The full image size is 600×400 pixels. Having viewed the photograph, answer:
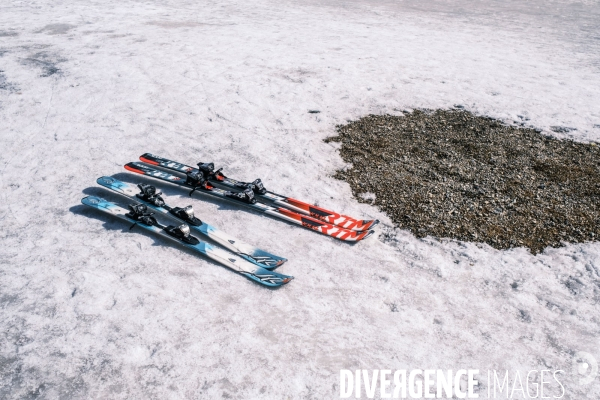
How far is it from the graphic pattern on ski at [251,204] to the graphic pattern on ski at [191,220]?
554 mm

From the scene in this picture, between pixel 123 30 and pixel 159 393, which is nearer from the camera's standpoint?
pixel 159 393

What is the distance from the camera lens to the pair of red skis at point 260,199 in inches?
266

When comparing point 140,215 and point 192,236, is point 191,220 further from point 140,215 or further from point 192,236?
point 140,215

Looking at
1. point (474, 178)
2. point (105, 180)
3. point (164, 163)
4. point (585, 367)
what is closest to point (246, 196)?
point (164, 163)

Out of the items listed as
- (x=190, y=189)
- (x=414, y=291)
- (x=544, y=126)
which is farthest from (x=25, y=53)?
(x=544, y=126)

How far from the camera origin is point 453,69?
1376 centimetres

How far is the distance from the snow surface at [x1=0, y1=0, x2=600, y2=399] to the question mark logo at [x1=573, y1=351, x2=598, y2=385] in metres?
0.08

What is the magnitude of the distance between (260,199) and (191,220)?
130 cm

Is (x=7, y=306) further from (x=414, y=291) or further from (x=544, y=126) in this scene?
(x=544, y=126)

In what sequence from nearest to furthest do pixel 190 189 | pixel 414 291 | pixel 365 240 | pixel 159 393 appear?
pixel 159 393
pixel 414 291
pixel 365 240
pixel 190 189

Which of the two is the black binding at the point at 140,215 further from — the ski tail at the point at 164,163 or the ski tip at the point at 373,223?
the ski tip at the point at 373,223

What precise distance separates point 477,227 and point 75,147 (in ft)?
25.0

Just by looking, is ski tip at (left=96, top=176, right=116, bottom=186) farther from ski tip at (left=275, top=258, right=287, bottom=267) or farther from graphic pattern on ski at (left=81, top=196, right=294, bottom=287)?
ski tip at (left=275, top=258, right=287, bottom=267)

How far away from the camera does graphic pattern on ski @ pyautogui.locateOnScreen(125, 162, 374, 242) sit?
6.65 m
